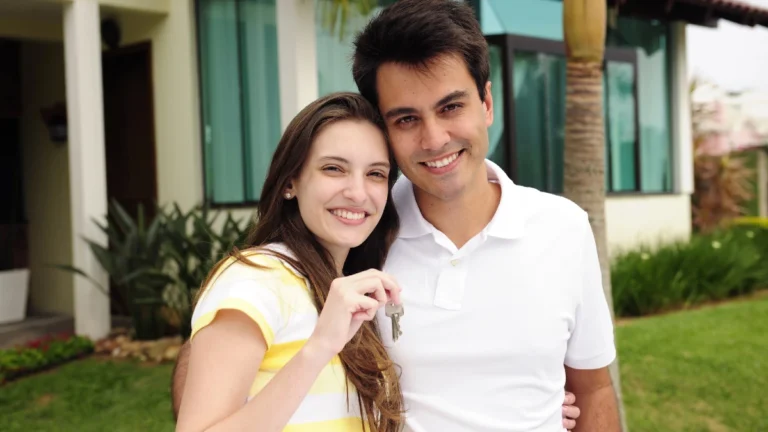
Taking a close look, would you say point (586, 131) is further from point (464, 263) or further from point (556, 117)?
point (556, 117)

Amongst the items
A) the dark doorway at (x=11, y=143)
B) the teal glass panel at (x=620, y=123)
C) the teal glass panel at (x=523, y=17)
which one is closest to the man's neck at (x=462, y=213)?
the teal glass panel at (x=523, y=17)

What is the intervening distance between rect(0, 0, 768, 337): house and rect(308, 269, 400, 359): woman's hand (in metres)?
5.72

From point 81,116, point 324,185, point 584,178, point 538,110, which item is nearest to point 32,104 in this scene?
point 81,116

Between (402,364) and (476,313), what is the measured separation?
24cm

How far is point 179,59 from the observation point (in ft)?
28.2

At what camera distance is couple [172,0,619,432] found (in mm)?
1930

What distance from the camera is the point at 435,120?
7.27 ft

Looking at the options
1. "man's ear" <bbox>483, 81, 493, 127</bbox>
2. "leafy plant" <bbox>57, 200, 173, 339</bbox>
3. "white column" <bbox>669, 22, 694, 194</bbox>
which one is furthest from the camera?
"white column" <bbox>669, 22, 694, 194</bbox>

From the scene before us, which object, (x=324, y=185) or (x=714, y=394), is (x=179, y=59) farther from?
(x=324, y=185)

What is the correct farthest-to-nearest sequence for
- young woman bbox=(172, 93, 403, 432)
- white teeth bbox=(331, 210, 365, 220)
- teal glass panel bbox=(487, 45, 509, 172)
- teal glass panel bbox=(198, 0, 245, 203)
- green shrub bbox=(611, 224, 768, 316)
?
teal glass panel bbox=(487, 45, 509, 172), green shrub bbox=(611, 224, 768, 316), teal glass panel bbox=(198, 0, 245, 203), white teeth bbox=(331, 210, 365, 220), young woman bbox=(172, 93, 403, 432)

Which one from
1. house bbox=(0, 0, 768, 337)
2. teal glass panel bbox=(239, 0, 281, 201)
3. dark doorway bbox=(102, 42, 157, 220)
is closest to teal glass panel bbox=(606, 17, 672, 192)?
house bbox=(0, 0, 768, 337)

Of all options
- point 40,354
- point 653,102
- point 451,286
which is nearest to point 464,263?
point 451,286

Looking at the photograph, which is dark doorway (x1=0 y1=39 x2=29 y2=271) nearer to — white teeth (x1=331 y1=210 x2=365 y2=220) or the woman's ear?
the woman's ear

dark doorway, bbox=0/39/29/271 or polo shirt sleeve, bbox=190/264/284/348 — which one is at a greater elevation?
dark doorway, bbox=0/39/29/271
